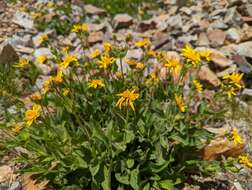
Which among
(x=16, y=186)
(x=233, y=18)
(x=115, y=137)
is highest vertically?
(x=115, y=137)

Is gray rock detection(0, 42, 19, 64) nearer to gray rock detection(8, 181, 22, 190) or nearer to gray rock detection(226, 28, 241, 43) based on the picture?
gray rock detection(8, 181, 22, 190)

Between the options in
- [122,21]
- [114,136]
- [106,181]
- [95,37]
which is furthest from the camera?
[122,21]

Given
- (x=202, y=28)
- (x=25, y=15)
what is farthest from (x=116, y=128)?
(x=25, y=15)

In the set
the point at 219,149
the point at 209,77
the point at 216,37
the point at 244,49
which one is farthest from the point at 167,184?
the point at 216,37

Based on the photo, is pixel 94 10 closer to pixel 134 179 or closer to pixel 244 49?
pixel 244 49

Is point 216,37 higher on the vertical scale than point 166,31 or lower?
higher

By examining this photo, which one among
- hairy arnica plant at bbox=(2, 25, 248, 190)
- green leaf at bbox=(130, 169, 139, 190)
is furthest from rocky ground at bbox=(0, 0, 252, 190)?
green leaf at bbox=(130, 169, 139, 190)
